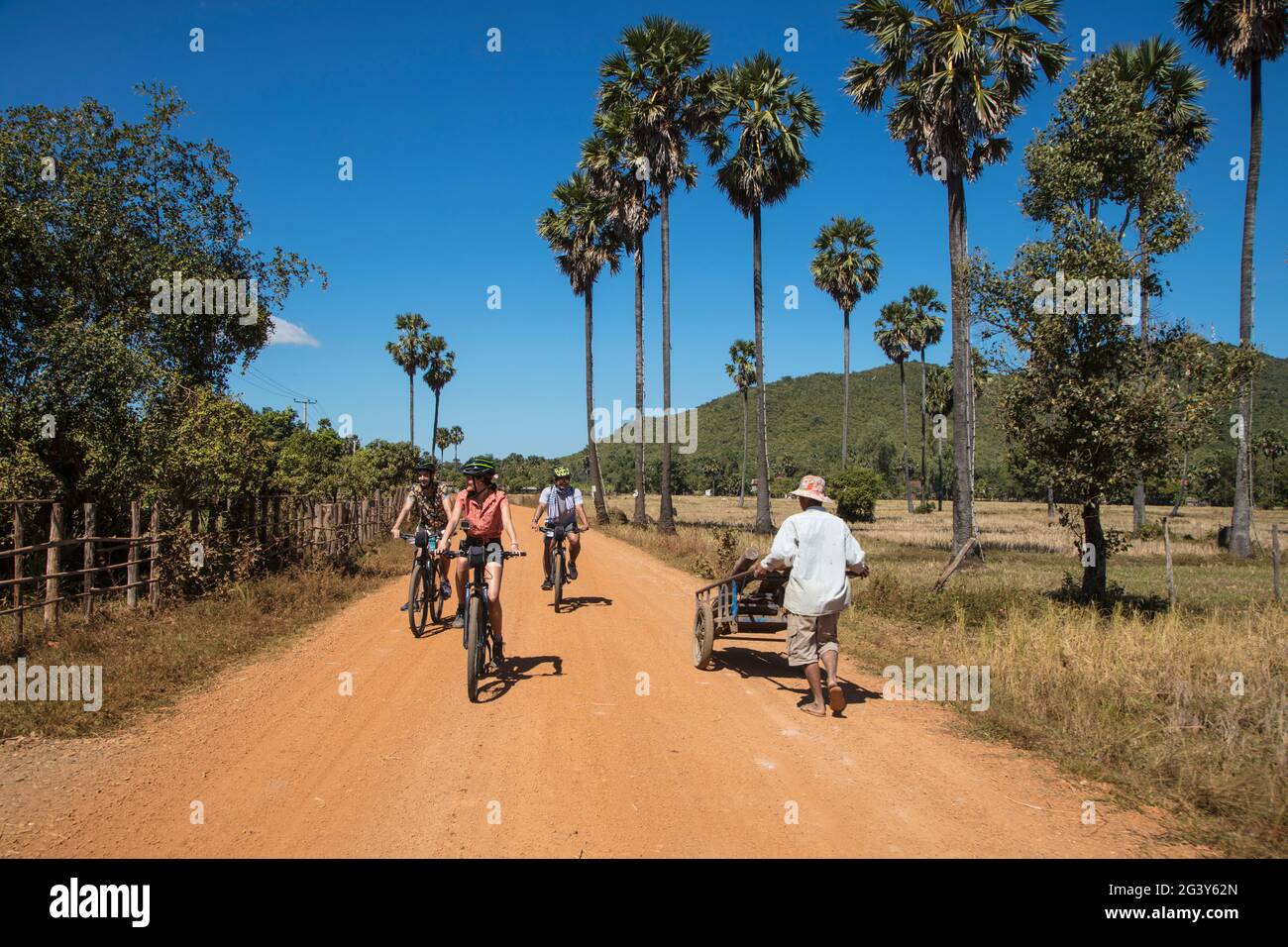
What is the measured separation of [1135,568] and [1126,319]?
12.8 m

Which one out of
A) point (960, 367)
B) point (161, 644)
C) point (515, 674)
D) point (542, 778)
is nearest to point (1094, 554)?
point (960, 367)

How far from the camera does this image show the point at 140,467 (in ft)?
38.7

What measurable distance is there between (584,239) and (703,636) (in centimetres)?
3267

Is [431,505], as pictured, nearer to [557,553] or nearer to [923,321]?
[557,553]

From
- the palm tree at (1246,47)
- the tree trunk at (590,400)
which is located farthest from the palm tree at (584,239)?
the palm tree at (1246,47)

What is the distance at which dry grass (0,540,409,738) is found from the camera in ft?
20.9

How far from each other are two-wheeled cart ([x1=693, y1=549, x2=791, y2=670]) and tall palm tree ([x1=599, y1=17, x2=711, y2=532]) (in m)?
18.8

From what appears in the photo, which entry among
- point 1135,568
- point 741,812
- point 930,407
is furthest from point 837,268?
point 741,812

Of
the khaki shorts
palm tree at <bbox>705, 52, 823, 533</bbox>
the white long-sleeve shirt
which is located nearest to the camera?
the white long-sleeve shirt

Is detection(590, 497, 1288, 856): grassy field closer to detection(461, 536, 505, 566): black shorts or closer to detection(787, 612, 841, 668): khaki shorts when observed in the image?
detection(787, 612, 841, 668): khaki shorts

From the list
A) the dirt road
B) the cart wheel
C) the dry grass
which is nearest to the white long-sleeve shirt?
the dirt road

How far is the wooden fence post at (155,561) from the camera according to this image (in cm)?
1065

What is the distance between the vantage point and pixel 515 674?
8.05m

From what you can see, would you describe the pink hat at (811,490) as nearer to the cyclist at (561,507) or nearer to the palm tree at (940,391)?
the cyclist at (561,507)
